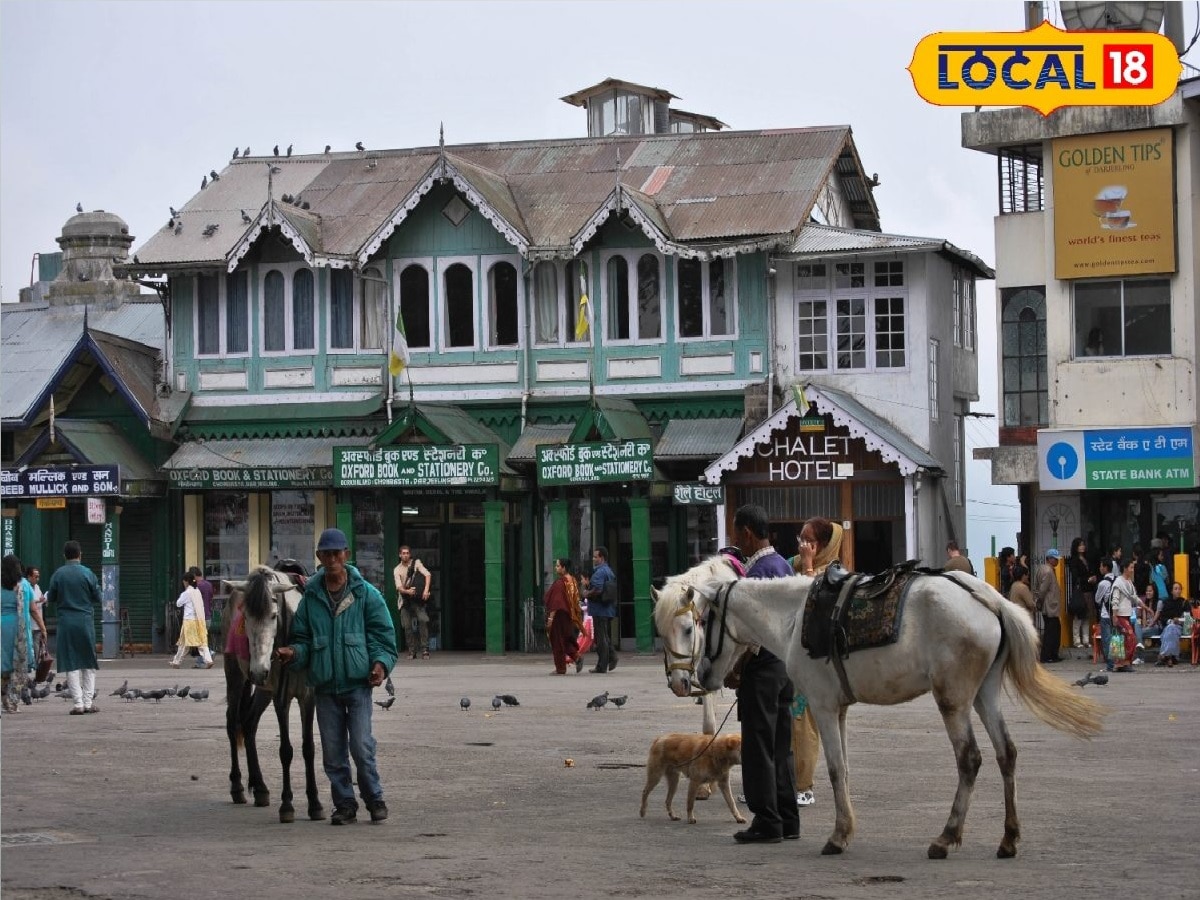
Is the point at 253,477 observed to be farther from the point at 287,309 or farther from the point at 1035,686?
the point at 1035,686

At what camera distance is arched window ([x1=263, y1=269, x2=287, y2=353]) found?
40.2 meters

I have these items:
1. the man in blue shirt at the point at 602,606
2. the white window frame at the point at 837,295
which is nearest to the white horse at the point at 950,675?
the man in blue shirt at the point at 602,606

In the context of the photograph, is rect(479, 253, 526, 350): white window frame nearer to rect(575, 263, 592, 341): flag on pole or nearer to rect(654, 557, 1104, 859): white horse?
rect(575, 263, 592, 341): flag on pole

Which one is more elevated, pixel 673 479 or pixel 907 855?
pixel 673 479

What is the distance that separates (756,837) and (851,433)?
23.7 meters

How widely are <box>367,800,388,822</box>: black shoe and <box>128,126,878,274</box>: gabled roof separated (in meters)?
24.3

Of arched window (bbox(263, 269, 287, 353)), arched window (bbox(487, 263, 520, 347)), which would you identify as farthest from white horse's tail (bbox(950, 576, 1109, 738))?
arched window (bbox(263, 269, 287, 353))

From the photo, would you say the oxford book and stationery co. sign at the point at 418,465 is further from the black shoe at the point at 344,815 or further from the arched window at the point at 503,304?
the black shoe at the point at 344,815

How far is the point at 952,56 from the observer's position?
31.8m

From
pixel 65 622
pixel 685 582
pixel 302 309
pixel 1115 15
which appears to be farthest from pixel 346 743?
pixel 302 309

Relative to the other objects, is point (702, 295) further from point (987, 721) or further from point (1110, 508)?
point (987, 721)

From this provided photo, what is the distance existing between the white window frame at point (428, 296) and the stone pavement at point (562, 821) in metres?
17.5

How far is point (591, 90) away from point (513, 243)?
7892 millimetres

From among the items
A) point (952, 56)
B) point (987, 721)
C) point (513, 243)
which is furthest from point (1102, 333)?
point (987, 721)
